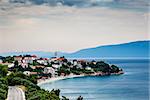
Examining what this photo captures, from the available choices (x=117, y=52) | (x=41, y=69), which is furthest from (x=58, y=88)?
(x=117, y=52)

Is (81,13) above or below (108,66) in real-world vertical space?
above

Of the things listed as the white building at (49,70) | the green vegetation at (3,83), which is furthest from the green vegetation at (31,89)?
the white building at (49,70)

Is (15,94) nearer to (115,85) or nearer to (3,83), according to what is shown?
(3,83)

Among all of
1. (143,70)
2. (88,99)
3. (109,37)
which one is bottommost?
(88,99)

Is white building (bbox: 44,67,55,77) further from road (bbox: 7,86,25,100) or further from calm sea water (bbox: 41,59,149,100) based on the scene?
road (bbox: 7,86,25,100)

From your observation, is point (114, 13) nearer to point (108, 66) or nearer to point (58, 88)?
point (108, 66)

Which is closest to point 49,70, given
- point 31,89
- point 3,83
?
point 31,89
